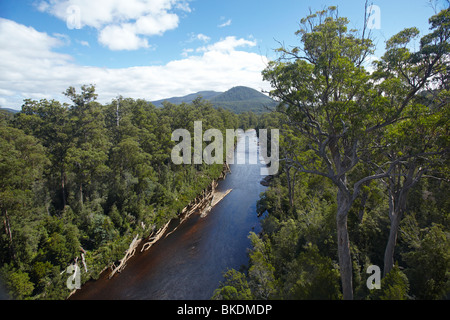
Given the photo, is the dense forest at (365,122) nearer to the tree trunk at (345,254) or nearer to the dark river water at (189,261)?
the tree trunk at (345,254)

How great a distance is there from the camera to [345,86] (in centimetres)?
803

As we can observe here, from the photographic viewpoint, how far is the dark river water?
46.6ft

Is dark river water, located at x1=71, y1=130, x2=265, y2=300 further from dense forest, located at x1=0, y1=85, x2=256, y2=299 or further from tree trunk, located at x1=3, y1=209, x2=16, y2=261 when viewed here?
tree trunk, located at x1=3, y1=209, x2=16, y2=261

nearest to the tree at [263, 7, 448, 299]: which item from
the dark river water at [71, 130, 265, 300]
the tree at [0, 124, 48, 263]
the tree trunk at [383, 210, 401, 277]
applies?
the tree trunk at [383, 210, 401, 277]

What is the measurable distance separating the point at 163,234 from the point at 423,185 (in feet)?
66.7

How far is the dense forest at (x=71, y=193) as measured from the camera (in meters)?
12.7

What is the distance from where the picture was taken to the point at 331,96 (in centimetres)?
879

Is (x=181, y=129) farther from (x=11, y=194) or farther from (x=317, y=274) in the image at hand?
(x=317, y=274)

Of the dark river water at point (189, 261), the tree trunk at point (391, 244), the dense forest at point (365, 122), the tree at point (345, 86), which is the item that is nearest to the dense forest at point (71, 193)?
the dark river water at point (189, 261)

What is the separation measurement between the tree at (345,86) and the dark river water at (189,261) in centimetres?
978

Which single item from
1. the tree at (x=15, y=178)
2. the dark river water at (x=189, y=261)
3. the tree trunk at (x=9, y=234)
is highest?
the tree at (x=15, y=178)

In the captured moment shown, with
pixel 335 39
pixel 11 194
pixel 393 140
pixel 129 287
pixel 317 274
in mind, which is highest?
pixel 335 39

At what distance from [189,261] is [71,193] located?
1120 centimetres
